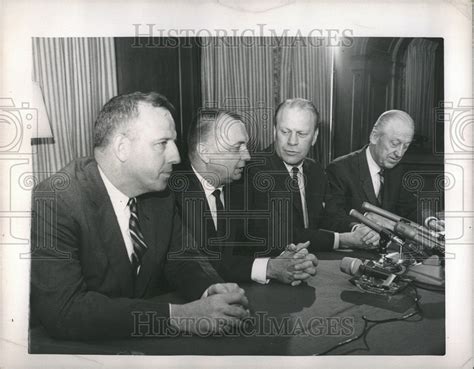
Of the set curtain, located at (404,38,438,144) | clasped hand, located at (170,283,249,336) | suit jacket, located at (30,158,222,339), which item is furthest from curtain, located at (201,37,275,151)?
clasped hand, located at (170,283,249,336)

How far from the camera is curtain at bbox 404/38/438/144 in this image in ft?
8.52

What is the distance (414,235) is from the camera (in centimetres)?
263

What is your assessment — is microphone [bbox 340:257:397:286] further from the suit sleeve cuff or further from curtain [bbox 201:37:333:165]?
curtain [bbox 201:37:333:165]

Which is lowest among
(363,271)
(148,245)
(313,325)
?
(313,325)

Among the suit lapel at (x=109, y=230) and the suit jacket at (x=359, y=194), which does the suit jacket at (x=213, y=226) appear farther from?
the suit jacket at (x=359, y=194)

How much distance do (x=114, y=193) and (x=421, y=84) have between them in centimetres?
146

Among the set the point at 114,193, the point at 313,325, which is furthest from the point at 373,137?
the point at 114,193

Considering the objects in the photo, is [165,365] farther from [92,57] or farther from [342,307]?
[92,57]

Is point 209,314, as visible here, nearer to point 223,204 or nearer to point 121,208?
point 223,204

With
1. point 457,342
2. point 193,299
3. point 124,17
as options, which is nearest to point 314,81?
point 124,17

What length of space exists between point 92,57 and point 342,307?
5.17 feet

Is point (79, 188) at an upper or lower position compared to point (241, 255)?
upper

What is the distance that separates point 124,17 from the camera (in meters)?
2.57

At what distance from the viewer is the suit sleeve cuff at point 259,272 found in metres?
2.58
